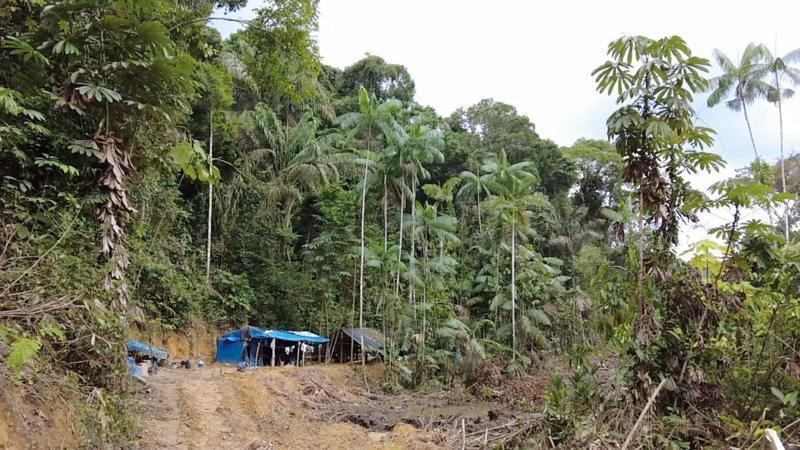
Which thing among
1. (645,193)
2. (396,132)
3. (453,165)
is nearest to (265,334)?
(396,132)

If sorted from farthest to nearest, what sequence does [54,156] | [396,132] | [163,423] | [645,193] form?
[396,132]
[163,423]
[645,193]
[54,156]

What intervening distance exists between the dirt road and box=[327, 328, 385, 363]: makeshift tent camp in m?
4.97

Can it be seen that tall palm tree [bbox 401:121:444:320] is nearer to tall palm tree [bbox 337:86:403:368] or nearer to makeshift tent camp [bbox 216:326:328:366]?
tall palm tree [bbox 337:86:403:368]

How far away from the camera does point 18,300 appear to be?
4.25 metres

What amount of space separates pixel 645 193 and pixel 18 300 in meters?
6.53

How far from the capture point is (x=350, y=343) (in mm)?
21844

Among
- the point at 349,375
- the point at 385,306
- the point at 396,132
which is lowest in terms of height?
the point at 349,375

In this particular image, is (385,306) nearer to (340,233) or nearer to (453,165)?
(340,233)

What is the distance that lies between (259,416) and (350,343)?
11.1 metres

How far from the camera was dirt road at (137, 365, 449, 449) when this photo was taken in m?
8.18

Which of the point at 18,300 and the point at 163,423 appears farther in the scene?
the point at 163,423

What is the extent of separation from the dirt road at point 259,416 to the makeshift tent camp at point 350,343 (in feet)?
16.3

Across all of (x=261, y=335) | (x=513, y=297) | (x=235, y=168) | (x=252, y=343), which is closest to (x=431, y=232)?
(x=513, y=297)

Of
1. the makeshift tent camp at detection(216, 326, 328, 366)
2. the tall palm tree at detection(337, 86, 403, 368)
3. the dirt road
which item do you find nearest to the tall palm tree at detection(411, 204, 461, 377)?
the tall palm tree at detection(337, 86, 403, 368)
